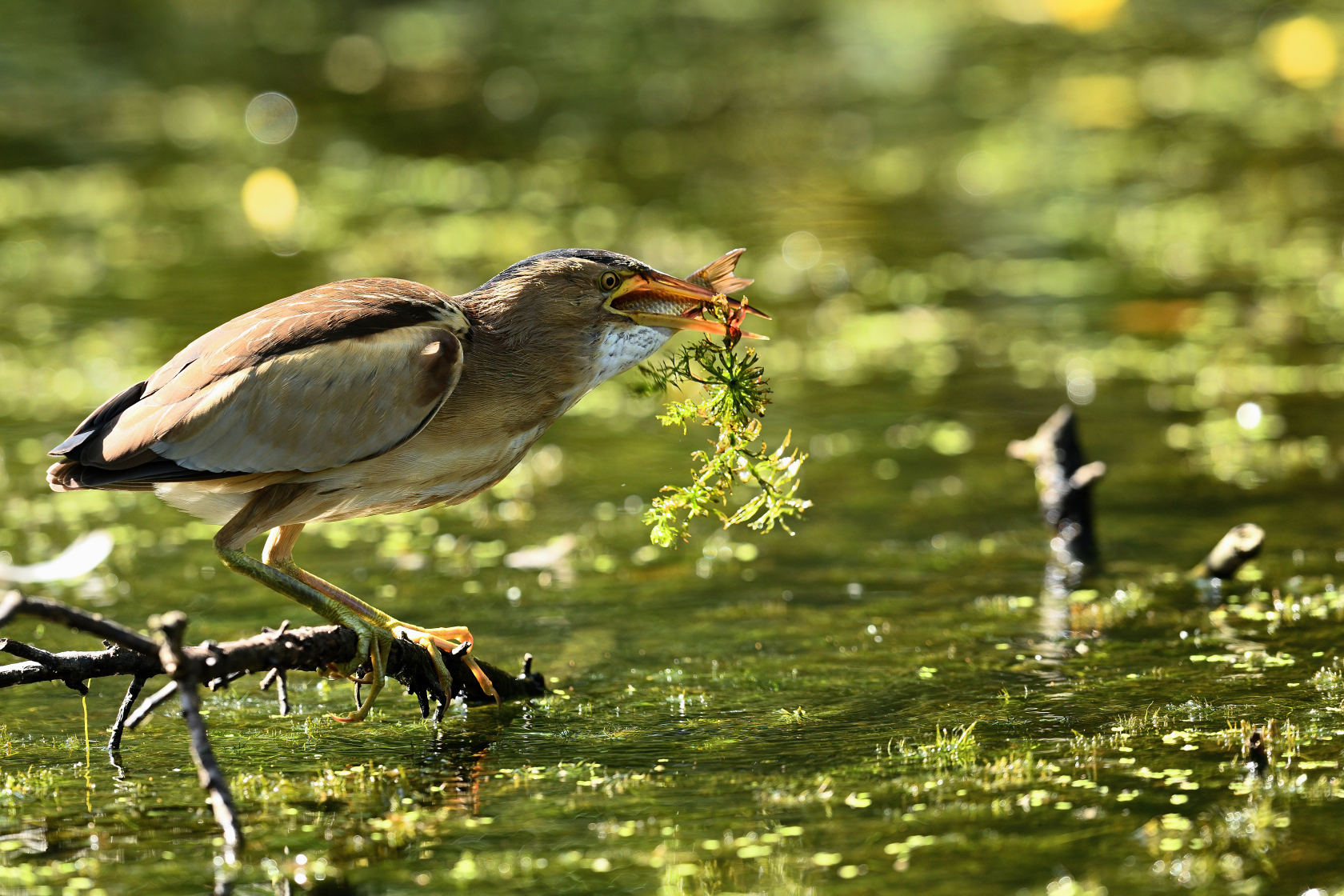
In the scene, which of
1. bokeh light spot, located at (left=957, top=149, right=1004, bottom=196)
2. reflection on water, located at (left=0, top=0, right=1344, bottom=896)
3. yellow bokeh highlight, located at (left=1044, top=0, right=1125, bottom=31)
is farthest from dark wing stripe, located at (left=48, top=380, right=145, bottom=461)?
yellow bokeh highlight, located at (left=1044, top=0, right=1125, bottom=31)

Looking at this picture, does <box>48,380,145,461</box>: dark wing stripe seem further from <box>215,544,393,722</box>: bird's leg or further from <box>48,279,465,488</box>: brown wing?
<box>215,544,393,722</box>: bird's leg

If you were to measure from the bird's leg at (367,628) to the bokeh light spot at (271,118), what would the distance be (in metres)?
14.5

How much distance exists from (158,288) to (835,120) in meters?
8.80

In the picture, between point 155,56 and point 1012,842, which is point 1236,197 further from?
point 155,56

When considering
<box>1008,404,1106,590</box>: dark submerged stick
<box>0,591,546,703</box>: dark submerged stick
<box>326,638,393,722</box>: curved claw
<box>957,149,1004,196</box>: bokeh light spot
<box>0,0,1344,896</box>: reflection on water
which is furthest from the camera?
<box>957,149,1004,196</box>: bokeh light spot

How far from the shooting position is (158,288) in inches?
510

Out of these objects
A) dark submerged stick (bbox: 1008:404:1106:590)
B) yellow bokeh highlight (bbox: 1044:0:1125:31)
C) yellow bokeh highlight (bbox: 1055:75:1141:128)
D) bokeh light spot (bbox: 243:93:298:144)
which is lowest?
dark submerged stick (bbox: 1008:404:1106:590)

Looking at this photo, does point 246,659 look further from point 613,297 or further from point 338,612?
A: point 613,297

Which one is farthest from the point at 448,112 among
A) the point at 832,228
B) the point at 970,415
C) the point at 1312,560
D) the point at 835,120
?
the point at 1312,560

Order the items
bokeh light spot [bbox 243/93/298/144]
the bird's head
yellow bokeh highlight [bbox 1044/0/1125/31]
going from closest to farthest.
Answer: the bird's head, bokeh light spot [bbox 243/93/298/144], yellow bokeh highlight [bbox 1044/0/1125/31]

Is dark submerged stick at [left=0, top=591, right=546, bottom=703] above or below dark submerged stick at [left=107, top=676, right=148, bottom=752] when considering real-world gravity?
above

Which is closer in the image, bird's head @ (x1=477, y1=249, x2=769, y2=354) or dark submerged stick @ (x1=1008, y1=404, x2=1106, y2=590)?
bird's head @ (x1=477, y1=249, x2=769, y2=354)

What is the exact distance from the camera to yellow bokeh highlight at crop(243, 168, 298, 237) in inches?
605

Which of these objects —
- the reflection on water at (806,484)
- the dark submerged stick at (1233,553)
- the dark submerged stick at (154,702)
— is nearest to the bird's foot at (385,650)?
the reflection on water at (806,484)
